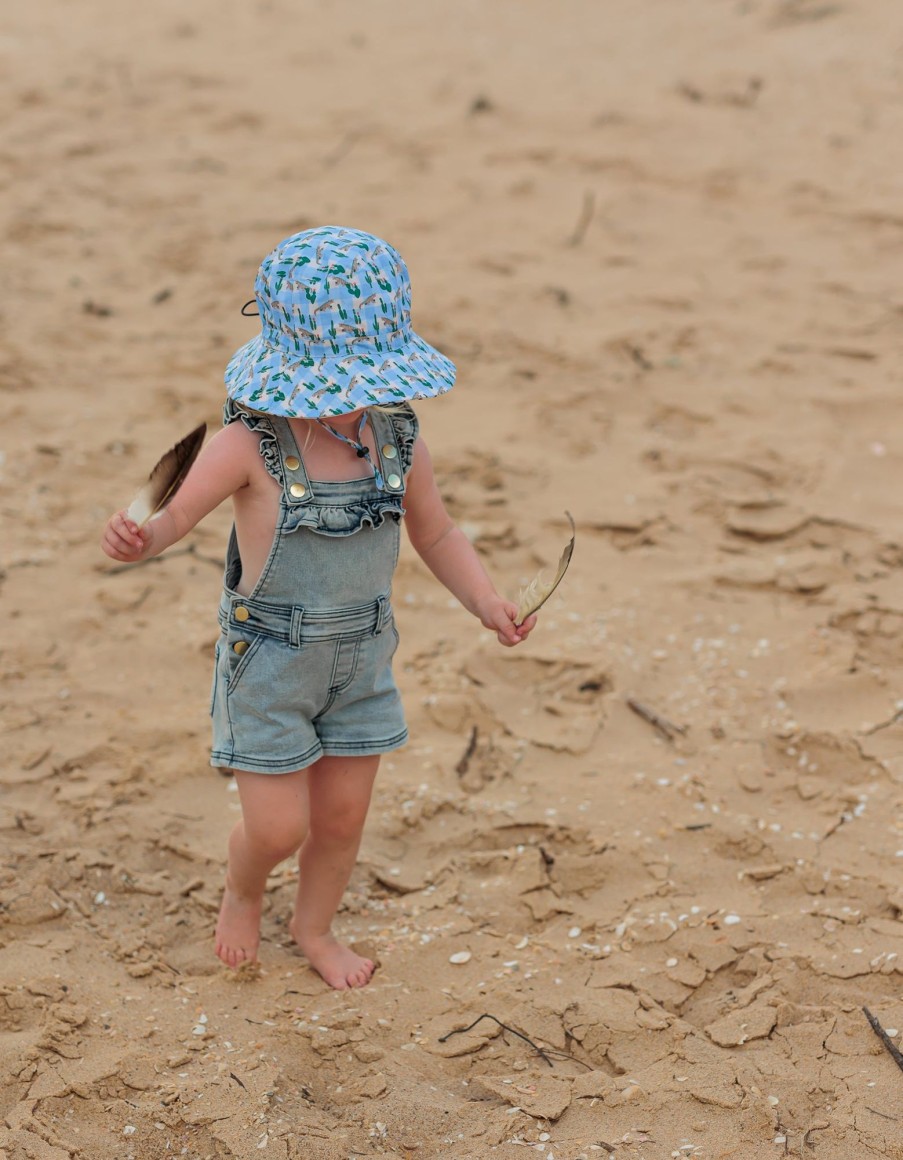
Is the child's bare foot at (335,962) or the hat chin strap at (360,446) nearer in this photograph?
the hat chin strap at (360,446)

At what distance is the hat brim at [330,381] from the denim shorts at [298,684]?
37 cm

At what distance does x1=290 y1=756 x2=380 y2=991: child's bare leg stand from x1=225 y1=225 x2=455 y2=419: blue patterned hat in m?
0.73

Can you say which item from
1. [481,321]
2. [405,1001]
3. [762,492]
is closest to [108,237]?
[481,321]

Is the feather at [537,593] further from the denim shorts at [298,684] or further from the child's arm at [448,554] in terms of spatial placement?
the denim shorts at [298,684]

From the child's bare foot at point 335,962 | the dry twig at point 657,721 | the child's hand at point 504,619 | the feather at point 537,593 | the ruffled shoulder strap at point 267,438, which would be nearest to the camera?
the ruffled shoulder strap at point 267,438

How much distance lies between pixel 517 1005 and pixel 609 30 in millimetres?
7406

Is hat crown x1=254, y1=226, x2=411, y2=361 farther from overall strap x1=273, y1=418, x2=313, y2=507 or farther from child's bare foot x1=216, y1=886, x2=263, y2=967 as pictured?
child's bare foot x1=216, y1=886, x2=263, y2=967

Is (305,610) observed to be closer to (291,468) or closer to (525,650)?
(291,468)

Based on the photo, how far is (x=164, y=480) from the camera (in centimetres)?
237

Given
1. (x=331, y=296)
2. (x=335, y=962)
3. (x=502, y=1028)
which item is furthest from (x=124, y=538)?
(x=502, y=1028)

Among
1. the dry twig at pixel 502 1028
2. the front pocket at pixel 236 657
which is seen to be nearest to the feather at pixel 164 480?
the front pocket at pixel 236 657

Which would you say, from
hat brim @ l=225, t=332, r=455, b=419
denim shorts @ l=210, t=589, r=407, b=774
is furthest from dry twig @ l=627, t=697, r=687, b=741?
hat brim @ l=225, t=332, r=455, b=419

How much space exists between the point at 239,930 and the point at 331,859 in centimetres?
24

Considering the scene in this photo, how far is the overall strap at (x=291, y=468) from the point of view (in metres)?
2.37
